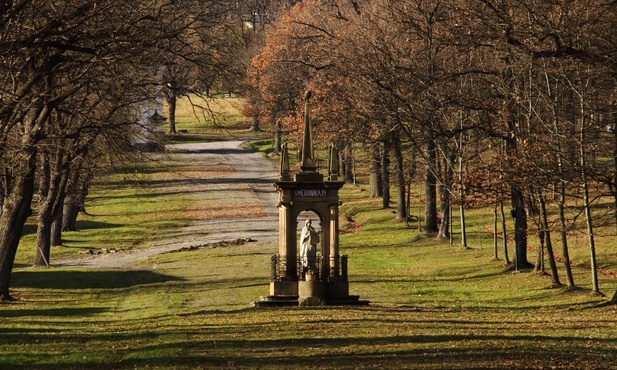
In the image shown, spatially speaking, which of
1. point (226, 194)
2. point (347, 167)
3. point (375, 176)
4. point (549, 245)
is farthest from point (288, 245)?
point (347, 167)

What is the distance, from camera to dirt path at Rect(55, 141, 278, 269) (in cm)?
4738

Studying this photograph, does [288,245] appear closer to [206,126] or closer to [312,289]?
[312,289]

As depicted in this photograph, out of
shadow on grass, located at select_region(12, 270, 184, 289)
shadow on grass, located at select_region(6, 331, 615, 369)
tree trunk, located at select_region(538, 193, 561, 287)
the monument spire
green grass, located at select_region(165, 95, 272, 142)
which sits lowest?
shadow on grass, located at select_region(6, 331, 615, 369)

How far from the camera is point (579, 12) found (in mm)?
23453

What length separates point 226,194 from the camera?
7138 cm

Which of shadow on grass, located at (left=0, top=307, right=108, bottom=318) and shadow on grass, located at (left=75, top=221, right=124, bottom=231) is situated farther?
shadow on grass, located at (left=75, top=221, right=124, bottom=231)

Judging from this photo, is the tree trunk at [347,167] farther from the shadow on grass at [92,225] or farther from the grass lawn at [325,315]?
the grass lawn at [325,315]

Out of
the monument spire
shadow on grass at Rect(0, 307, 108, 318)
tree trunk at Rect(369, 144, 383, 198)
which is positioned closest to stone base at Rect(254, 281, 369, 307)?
the monument spire

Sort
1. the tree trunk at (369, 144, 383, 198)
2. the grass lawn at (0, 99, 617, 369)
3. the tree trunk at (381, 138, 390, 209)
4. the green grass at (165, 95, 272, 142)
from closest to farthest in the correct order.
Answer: the grass lawn at (0, 99, 617, 369), the tree trunk at (381, 138, 390, 209), the tree trunk at (369, 144, 383, 198), the green grass at (165, 95, 272, 142)

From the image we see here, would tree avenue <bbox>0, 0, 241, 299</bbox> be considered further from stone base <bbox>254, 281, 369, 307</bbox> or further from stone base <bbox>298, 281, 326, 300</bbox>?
stone base <bbox>298, 281, 326, 300</bbox>

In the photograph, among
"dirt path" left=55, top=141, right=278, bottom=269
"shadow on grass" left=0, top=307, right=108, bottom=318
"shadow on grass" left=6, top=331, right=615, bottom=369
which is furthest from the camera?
"dirt path" left=55, top=141, right=278, bottom=269

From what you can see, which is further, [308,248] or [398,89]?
[398,89]

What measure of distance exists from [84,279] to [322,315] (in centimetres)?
1644

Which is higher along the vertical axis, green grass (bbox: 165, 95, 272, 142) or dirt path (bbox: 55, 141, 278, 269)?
green grass (bbox: 165, 95, 272, 142)
